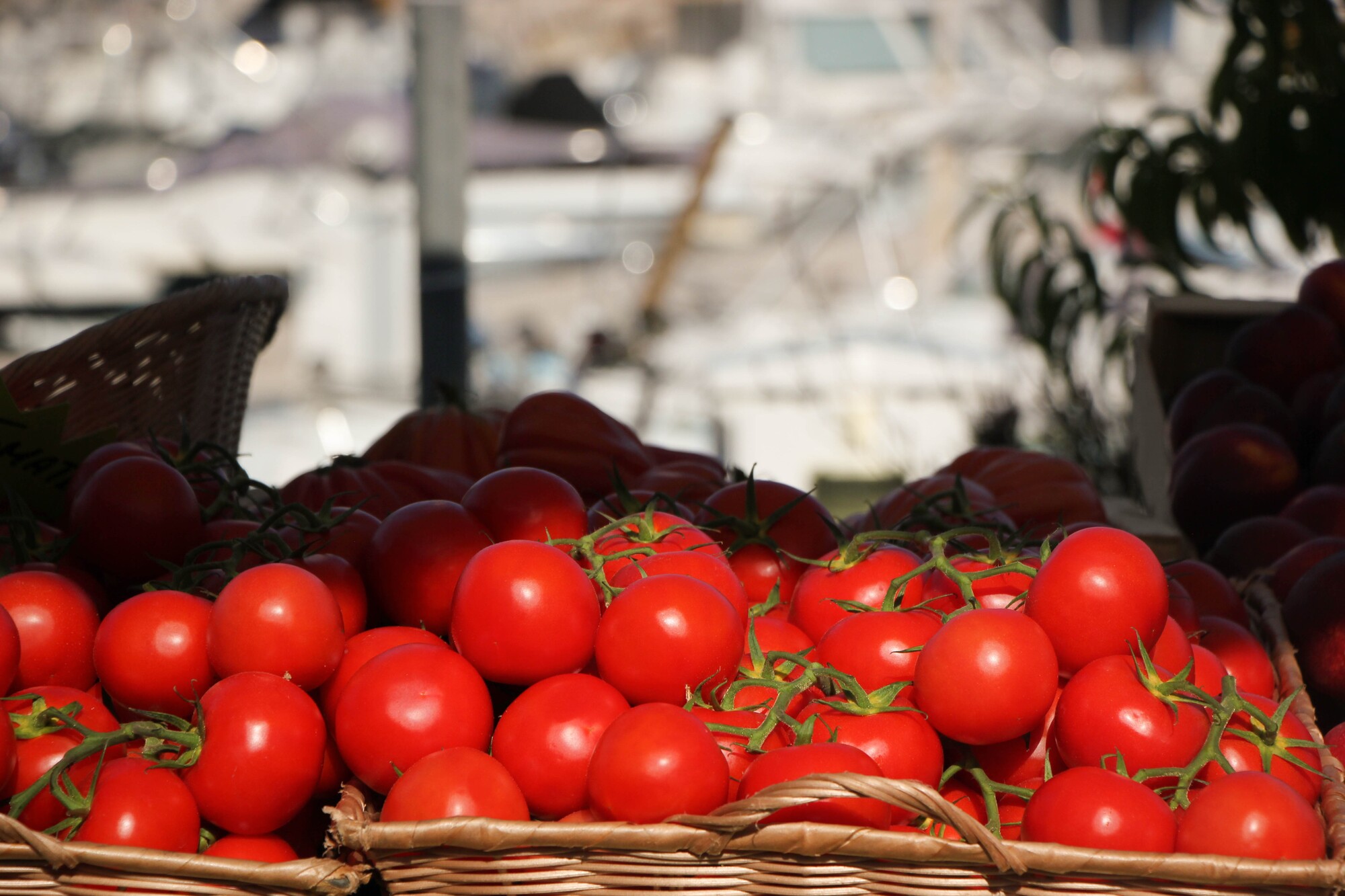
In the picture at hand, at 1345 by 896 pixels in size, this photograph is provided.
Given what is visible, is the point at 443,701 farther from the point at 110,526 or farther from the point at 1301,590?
the point at 1301,590

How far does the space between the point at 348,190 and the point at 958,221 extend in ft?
18.6

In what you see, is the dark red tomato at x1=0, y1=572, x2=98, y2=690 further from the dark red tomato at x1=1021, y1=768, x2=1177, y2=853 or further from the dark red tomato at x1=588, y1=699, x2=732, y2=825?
the dark red tomato at x1=1021, y1=768, x2=1177, y2=853

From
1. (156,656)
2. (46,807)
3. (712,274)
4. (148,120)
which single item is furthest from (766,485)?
(712,274)

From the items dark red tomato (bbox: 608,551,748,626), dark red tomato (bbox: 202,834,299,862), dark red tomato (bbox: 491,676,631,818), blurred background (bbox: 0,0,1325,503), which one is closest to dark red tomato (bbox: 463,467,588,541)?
dark red tomato (bbox: 608,551,748,626)

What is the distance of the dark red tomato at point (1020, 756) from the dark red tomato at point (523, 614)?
0.38m

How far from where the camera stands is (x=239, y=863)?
38.4 inches

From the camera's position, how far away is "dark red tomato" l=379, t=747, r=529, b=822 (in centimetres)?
98

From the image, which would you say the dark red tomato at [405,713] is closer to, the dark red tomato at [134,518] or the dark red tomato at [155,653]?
the dark red tomato at [155,653]

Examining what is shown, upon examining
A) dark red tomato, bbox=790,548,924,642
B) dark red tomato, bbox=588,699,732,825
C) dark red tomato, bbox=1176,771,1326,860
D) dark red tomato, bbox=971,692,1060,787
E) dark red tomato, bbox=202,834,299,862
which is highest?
dark red tomato, bbox=790,548,924,642

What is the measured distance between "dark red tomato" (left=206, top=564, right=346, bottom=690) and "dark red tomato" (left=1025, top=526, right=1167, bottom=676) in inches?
25.5

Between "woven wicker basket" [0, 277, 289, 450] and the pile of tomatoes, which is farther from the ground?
"woven wicker basket" [0, 277, 289, 450]

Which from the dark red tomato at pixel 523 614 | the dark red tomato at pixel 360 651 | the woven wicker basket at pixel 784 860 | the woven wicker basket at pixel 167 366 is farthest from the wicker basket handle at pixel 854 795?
the woven wicker basket at pixel 167 366

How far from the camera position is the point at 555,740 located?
1.03 meters

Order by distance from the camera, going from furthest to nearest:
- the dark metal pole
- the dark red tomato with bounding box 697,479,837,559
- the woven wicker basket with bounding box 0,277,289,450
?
the dark metal pole
the woven wicker basket with bounding box 0,277,289,450
the dark red tomato with bounding box 697,479,837,559
